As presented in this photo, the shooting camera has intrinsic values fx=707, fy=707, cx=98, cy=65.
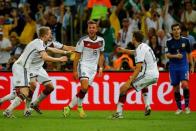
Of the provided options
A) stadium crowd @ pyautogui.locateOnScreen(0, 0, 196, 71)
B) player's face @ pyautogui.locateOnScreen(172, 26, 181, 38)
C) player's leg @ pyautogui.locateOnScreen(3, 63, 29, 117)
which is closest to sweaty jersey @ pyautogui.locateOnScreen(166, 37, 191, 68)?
player's face @ pyautogui.locateOnScreen(172, 26, 181, 38)

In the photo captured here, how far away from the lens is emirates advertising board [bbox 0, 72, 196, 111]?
840 inches

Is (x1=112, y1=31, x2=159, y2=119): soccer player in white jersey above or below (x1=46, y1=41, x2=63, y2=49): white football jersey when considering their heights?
below

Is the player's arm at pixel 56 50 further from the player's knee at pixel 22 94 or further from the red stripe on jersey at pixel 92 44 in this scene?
the player's knee at pixel 22 94

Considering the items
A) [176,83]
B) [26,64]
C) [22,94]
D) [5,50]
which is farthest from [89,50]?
[5,50]

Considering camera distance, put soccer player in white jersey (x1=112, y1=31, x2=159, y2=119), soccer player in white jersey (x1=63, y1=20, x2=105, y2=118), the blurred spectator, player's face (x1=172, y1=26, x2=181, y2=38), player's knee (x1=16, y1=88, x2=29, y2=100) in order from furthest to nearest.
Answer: the blurred spectator, player's face (x1=172, y1=26, x2=181, y2=38), soccer player in white jersey (x1=63, y1=20, x2=105, y2=118), player's knee (x1=16, y1=88, x2=29, y2=100), soccer player in white jersey (x1=112, y1=31, x2=159, y2=119)

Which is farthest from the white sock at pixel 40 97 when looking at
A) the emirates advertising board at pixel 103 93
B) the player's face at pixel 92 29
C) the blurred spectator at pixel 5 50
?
the blurred spectator at pixel 5 50

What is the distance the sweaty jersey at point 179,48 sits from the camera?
1884 centimetres

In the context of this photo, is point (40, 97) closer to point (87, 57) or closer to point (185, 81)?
point (87, 57)

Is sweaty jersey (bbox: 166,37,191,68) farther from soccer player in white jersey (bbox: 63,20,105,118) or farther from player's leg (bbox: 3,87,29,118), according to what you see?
player's leg (bbox: 3,87,29,118)

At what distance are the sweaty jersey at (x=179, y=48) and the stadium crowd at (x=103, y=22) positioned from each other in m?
2.91

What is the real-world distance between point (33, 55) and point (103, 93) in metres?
4.52

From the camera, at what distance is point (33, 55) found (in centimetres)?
1745

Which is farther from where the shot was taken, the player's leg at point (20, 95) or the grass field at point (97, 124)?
the player's leg at point (20, 95)

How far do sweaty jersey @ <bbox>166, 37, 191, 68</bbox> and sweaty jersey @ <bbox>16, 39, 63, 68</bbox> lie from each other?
11.4 ft
